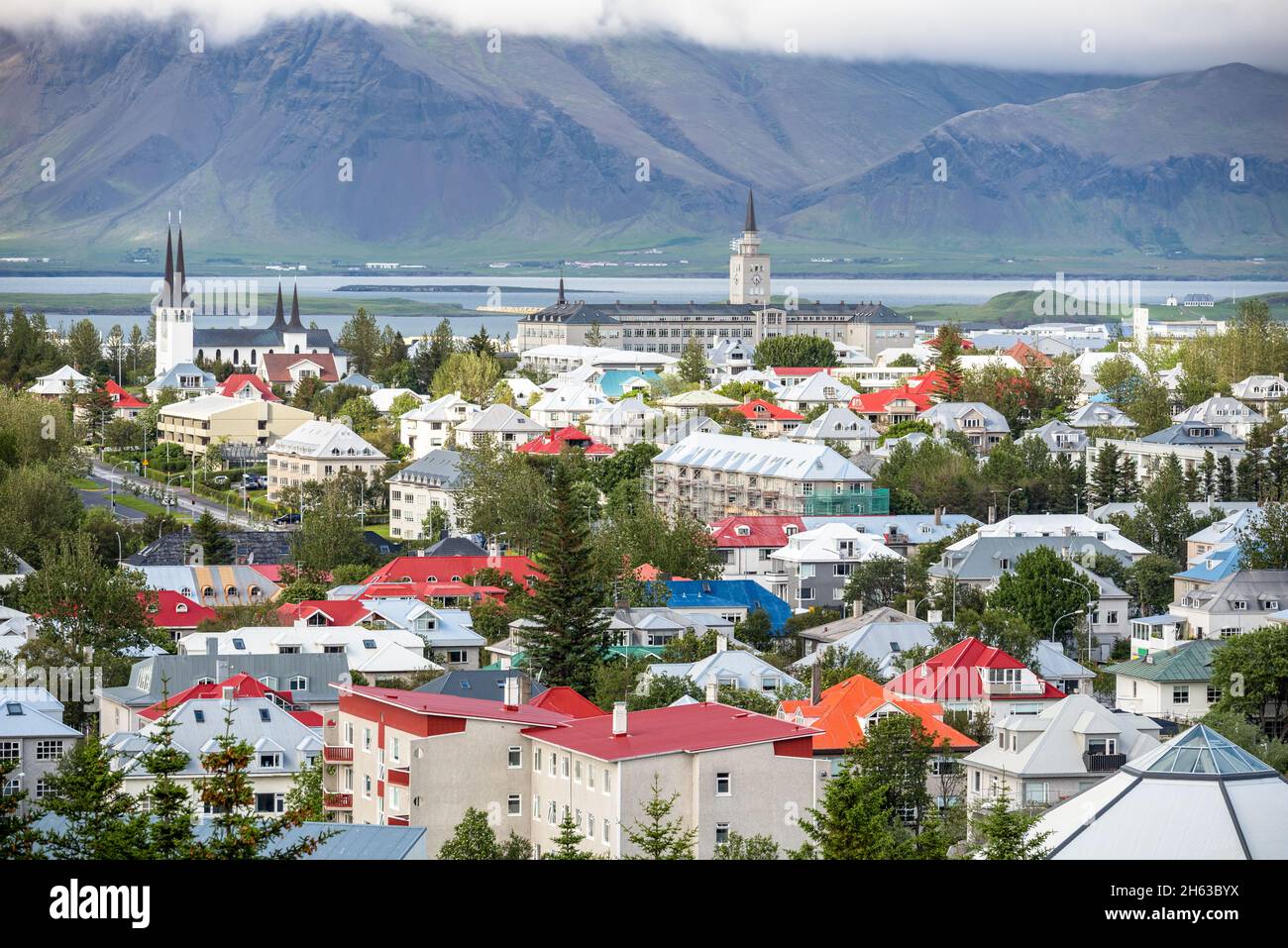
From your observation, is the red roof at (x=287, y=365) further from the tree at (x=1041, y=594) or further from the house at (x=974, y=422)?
the tree at (x=1041, y=594)

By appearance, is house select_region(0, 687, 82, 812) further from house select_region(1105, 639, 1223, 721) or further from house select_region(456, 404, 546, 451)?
house select_region(456, 404, 546, 451)

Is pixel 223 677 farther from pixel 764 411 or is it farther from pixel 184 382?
pixel 184 382

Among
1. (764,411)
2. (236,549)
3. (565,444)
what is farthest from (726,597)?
(764,411)

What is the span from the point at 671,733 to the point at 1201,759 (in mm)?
6336

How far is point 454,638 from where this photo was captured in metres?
41.0

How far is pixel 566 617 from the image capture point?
3841 centimetres

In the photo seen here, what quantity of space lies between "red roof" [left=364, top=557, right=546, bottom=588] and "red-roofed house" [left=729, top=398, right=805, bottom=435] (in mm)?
29190

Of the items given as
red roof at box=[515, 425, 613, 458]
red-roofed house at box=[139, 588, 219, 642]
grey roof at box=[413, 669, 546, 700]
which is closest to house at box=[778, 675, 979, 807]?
grey roof at box=[413, 669, 546, 700]

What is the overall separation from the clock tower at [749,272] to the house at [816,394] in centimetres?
5995

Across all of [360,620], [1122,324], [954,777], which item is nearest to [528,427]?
[360,620]

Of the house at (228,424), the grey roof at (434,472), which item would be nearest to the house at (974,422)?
the grey roof at (434,472)

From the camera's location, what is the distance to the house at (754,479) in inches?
2511
